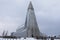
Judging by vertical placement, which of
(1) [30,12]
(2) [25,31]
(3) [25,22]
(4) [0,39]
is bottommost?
(4) [0,39]

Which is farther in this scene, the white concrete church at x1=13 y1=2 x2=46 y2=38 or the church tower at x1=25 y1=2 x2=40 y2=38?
the church tower at x1=25 y1=2 x2=40 y2=38

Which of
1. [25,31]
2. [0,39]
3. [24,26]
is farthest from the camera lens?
[24,26]

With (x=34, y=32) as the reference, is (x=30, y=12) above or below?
above

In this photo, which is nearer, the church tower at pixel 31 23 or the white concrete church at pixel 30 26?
the white concrete church at pixel 30 26

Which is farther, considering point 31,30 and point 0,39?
point 31,30

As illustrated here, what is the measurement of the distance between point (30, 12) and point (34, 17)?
135 inches

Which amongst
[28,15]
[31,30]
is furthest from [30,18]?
[31,30]

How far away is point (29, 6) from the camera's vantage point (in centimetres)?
7462

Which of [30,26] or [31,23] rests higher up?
[31,23]

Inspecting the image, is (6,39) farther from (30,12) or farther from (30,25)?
(30,12)

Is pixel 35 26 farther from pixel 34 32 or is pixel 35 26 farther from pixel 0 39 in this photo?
pixel 0 39

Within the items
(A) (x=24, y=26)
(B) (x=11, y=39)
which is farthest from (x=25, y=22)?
(B) (x=11, y=39)

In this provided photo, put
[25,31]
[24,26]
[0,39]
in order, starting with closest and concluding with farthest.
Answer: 1. [0,39]
2. [25,31]
3. [24,26]

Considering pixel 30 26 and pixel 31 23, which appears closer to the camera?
pixel 30 26
